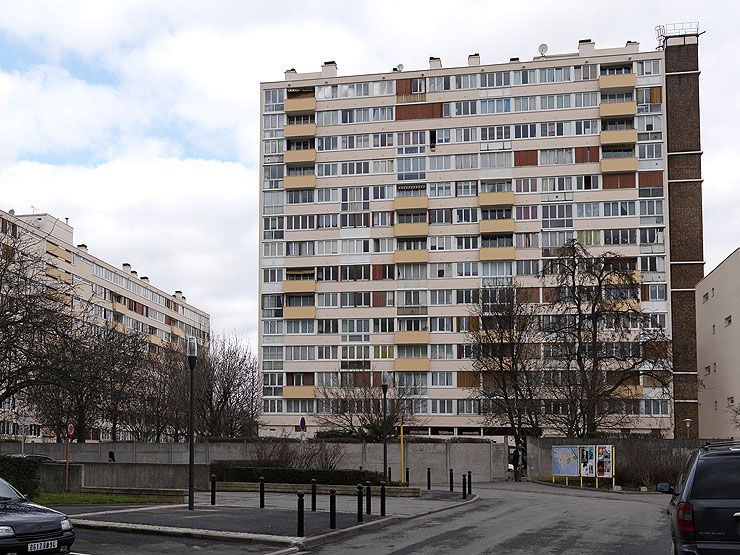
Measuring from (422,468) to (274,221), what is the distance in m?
46.6

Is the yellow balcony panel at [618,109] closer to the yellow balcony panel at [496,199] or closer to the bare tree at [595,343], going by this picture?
the yellow balcony panel at [496,199]

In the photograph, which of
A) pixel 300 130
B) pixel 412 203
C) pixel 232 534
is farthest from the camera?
pixel 300 130

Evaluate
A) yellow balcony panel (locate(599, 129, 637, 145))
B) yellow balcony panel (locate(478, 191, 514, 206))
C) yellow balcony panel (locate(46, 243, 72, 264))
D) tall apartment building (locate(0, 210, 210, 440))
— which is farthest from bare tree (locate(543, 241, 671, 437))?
yellow balcony panel (locate(46, 243, 72, 264))

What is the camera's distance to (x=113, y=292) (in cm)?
11794

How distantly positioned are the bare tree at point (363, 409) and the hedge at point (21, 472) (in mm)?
28247

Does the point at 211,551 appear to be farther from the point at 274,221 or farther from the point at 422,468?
the point at 274,221

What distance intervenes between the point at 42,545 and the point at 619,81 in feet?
259

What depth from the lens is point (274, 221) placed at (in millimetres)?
90562

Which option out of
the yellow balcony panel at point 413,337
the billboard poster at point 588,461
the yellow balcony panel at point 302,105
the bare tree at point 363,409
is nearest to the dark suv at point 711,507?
the billboard poster at point 588,461

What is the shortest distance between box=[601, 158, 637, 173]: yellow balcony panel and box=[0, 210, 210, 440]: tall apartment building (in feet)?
131

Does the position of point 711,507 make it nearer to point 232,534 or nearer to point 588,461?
point 232,534

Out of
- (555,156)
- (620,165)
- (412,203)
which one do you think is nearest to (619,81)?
(620,165)

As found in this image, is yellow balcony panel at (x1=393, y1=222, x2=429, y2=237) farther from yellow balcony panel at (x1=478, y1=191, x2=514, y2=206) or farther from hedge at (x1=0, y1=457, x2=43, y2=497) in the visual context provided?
hedge at (x1=0, y1=457, x2=43, y2=497)

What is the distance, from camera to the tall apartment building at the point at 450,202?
84062mm
